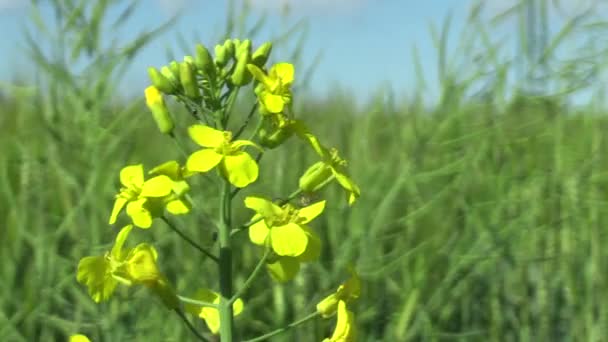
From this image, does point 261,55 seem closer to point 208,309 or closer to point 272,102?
point 272,102

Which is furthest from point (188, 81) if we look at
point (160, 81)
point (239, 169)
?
point (239, 169)

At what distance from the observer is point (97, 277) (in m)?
0.85

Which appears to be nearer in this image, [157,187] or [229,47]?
[157,187]

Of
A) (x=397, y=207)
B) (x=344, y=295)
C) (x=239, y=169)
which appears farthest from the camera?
(x=397, y=207)

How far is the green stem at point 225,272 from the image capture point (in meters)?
0.82

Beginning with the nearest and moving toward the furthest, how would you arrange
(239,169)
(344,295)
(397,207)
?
(239,169) < (344,295) < (397,207)

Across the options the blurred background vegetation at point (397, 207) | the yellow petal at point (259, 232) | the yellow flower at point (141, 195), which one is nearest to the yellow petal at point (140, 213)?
the yellow flower at point (141, 195)

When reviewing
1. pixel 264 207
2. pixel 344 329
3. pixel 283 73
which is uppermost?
pixel 283 73

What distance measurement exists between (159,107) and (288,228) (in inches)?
7.5

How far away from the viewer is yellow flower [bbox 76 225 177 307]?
842 mm

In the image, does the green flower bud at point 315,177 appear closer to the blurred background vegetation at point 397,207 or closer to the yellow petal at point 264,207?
the yellow petal at point 264,207

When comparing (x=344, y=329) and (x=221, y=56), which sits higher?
(x=221, y=56)

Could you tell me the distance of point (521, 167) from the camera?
5.96 ft

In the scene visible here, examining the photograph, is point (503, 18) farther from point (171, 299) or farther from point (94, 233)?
point (171, 299)
